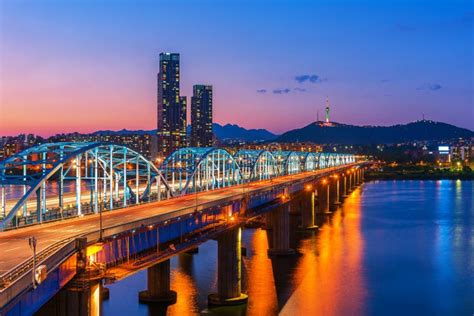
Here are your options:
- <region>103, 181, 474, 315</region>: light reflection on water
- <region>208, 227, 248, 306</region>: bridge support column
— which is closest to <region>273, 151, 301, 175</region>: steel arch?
<region>103, 181, 474, 315</region>: light reflection on water

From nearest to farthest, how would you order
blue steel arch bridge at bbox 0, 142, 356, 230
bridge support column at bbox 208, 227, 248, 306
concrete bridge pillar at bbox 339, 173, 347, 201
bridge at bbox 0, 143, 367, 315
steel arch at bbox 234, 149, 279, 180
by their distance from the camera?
bridge at bbox 0, 143, 367, 315 < blue steel arch bridge at bbox 0, 142, 356, 230 < bridge support column at bbox 208, 227, 248, 306 < steel arch at bbox 234, 149, 279, 180 < concrete bridge pillar at bbox 339, 173, 347, 201

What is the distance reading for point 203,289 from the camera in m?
43.8

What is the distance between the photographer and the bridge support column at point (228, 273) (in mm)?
38594

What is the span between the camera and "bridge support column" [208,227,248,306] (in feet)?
127

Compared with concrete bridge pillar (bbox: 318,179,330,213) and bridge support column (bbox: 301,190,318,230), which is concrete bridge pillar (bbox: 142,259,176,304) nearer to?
bridge support column (bbox: 301,190,318,230)

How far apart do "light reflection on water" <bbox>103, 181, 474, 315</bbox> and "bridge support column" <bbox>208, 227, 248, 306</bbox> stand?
741mm

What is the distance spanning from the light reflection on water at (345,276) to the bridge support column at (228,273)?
74 cm

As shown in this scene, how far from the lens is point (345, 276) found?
166ft

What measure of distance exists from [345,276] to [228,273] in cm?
1571

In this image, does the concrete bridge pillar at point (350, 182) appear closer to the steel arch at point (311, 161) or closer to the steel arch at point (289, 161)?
the steel arch at point (311, 161)

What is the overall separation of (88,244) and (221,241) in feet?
59.8

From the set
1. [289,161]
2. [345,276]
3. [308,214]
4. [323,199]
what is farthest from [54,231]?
[289,161]

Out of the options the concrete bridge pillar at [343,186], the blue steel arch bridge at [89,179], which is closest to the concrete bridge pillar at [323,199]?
the blue steel arch bridge at [89,179]

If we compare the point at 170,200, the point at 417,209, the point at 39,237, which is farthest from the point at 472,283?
the point at 417,209
